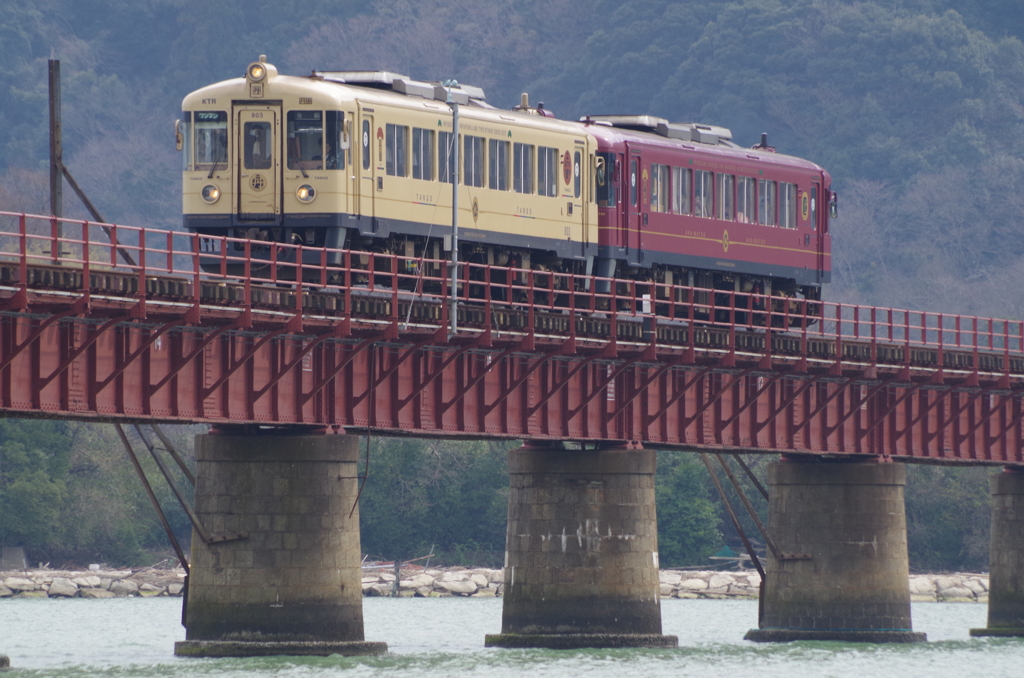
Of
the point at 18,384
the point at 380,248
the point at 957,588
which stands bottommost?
the point at 957,588

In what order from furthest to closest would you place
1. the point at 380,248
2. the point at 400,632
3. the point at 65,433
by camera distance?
1. the point at 65,433
2. the point at 400,632
3. the point at 380,248

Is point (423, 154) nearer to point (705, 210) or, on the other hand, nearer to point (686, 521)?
point (705, 210)

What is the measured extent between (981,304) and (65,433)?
3484 inches

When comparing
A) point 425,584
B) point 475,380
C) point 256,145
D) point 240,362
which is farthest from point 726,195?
point 425,584

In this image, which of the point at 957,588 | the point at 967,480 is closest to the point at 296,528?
the point at 957,588

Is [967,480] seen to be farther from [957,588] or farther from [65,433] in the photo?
[65,433]

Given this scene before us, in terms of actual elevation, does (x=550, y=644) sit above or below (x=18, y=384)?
below

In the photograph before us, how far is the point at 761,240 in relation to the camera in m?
72.2

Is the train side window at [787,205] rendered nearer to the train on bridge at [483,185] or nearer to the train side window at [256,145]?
the train on bridge at [483,185]

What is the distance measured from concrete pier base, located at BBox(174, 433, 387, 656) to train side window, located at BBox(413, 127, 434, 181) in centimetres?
828

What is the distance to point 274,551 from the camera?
172 ft

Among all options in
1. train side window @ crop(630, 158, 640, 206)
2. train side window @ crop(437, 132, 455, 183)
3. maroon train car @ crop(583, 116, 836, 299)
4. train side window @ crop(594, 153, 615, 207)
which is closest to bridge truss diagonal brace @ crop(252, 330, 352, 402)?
train side window @ crop(437, 132, 455, 183)

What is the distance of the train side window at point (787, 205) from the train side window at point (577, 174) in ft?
33.0

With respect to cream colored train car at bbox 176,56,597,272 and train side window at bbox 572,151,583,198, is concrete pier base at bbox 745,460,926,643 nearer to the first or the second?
train side window at bbox 572,151,583,198
